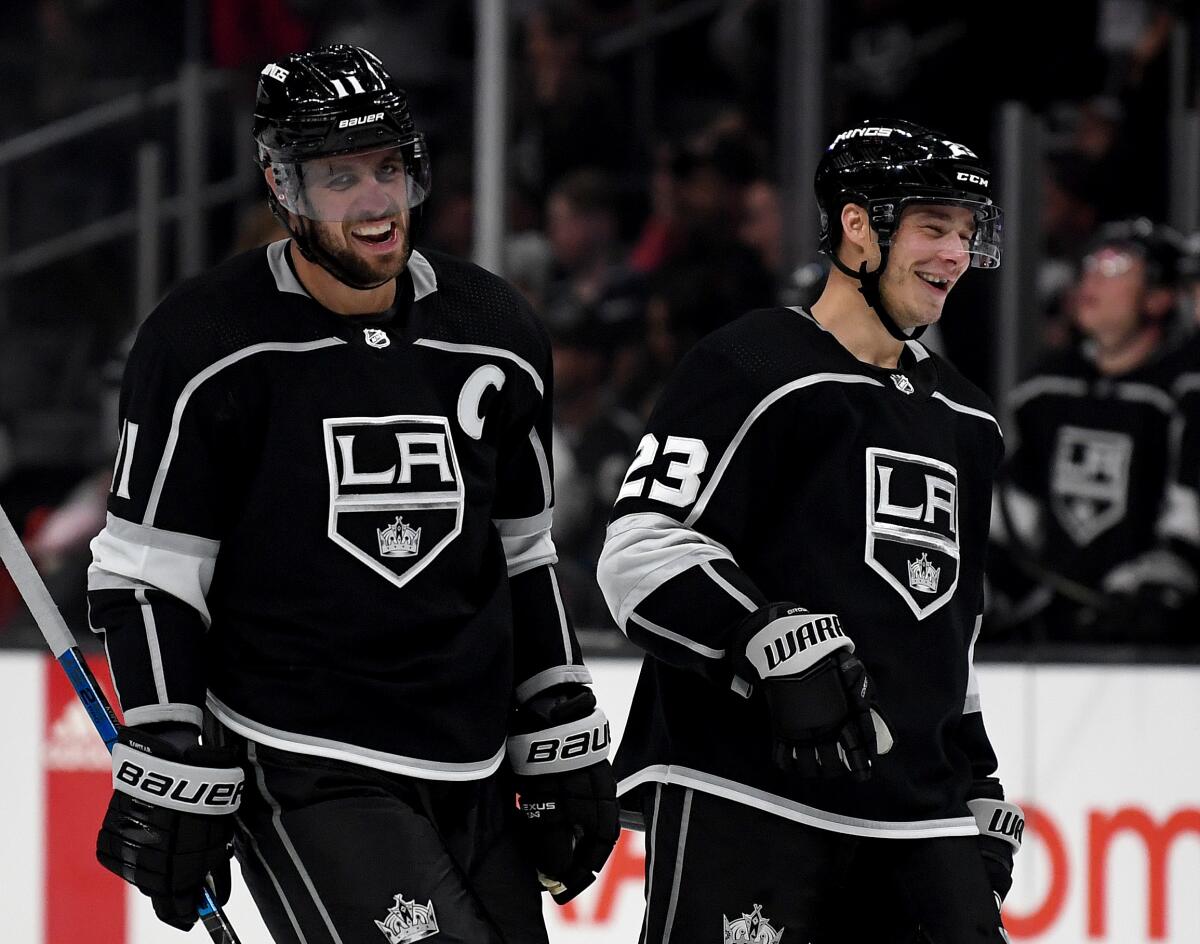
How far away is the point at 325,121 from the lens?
2.19 meters

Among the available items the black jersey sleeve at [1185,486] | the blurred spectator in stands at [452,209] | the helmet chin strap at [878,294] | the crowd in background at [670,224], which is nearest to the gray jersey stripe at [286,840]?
the helmet chin strap at [878,294]

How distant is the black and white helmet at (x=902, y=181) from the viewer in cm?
239

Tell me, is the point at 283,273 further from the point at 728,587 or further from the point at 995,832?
the point at 995,832

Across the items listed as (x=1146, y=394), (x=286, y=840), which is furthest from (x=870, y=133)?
(x=1146, y=394)

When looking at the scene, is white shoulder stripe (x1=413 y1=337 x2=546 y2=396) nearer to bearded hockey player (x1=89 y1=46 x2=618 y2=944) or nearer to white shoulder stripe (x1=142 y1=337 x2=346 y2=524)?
bearded hockey player (x1=89 y1=46 x2=618 y2=944)

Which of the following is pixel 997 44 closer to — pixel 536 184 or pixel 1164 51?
pixel 1164 51

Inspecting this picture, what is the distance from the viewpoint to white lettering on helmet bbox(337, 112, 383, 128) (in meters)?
2.19

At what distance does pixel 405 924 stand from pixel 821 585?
23.0 inches

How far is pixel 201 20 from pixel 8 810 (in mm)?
2383

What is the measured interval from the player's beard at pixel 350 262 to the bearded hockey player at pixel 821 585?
14.6 inches

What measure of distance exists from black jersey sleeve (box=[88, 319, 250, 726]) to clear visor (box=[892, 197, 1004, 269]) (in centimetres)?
81

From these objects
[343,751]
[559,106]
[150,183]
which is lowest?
[343,751]

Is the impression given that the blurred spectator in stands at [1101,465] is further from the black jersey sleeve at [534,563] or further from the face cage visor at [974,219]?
the black jersey sleeve at [534,563]

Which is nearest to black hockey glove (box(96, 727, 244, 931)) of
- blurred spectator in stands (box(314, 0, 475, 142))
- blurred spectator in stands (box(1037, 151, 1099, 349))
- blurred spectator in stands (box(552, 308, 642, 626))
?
blurred spectator in stands (box(552, 308, 642, 626))
